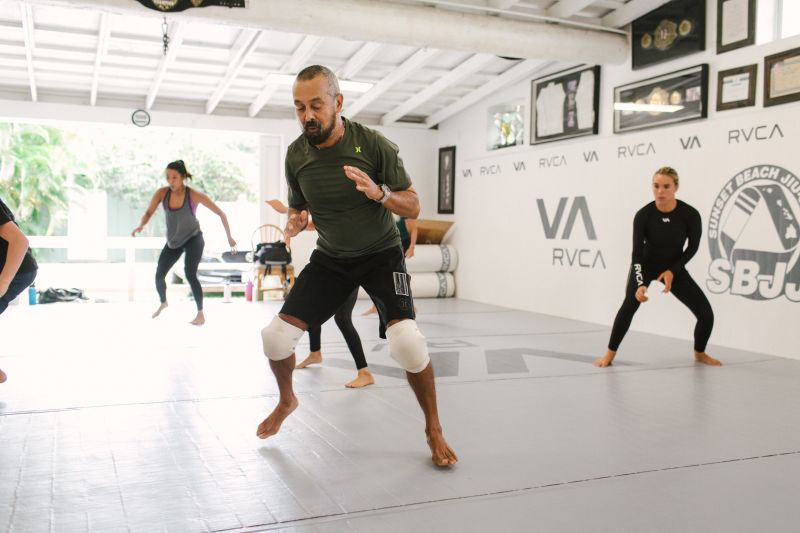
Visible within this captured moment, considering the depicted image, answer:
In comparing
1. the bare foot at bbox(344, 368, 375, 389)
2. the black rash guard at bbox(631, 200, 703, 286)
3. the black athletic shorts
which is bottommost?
the bare foot at bbox(344, 368, 375, 389)

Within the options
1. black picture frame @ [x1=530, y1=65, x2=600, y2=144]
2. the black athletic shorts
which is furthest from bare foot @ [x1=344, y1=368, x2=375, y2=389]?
black picture frame @ [x1=530, y1=65, x2=600, y2=144]

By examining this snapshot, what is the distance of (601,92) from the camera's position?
24.7 ft

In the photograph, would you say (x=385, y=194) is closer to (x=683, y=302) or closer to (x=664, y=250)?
(x=664, y=250)

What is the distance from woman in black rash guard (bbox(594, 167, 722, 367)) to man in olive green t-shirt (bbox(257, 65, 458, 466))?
250cm

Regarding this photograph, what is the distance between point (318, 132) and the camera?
254 centimetres

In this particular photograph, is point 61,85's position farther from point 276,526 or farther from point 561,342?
point 276,526

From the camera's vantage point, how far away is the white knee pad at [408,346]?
2.55 meters

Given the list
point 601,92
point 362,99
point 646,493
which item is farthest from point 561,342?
point 362,99

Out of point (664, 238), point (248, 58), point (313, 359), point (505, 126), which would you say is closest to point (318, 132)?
point (313, 359)

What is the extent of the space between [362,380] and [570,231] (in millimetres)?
4601

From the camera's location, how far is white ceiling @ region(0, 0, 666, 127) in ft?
22.3

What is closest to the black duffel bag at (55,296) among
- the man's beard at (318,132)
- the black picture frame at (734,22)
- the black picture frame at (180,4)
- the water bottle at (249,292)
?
the water bottle at (249,292)

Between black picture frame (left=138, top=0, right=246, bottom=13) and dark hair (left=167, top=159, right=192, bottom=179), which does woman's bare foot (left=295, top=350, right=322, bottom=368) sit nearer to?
dark hair (left=167, top=159, right=192, bottom=179)

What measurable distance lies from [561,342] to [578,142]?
281 centimetres
